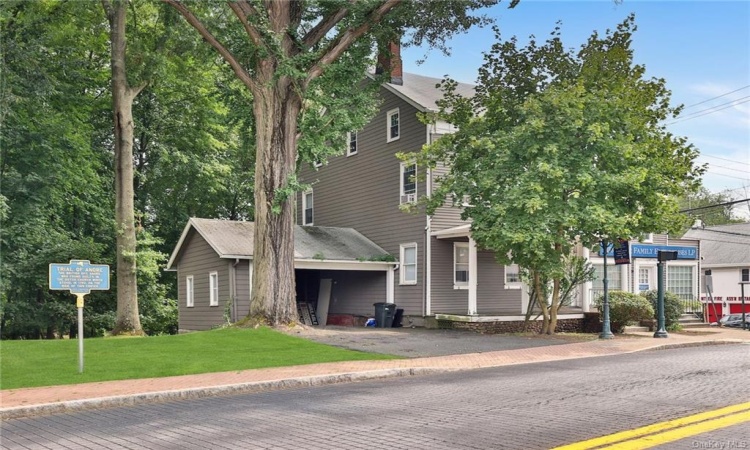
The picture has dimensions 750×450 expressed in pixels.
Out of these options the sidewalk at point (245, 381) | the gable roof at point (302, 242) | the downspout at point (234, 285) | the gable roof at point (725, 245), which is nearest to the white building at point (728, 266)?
the gable roof at point (725, 245)

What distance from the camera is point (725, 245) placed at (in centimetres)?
4391

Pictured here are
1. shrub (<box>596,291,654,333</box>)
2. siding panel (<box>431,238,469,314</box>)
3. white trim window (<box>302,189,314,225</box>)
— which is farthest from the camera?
white trim window (<box>302,189,314,225</box>)

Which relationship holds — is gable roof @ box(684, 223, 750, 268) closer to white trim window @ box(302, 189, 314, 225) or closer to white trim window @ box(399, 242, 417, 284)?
white trim window @ box(399, 242, 417, 284)

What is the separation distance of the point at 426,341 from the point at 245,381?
782 cm

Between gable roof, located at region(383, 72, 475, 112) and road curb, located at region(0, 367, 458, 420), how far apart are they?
43.6ft

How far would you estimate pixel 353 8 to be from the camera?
792 inches

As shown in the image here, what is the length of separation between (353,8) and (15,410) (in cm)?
1429

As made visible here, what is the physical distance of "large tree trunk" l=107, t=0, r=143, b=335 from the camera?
24641mm

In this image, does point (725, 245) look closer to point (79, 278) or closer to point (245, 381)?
point (245, 381)

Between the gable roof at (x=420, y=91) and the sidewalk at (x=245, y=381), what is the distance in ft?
36.8

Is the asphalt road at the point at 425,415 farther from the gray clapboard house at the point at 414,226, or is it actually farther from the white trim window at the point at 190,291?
the white trim window at the point at 190,291

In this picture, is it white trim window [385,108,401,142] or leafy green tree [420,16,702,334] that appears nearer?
leafy green tree [420,16,702,334]

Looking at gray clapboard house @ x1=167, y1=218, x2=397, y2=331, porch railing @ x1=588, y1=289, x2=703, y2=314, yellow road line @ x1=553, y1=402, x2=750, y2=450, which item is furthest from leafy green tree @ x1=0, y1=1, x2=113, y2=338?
yellow road line @ x1=553, y1=402, x2=750, y2=450

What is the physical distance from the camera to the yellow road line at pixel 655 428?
652 centimetres
